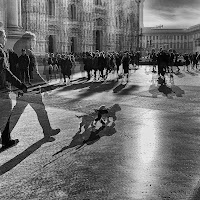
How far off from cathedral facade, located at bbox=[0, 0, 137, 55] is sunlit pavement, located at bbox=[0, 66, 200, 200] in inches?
1544

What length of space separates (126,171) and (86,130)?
266cm

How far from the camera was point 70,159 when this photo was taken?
17.9 feet

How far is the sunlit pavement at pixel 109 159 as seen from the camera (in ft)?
13.8

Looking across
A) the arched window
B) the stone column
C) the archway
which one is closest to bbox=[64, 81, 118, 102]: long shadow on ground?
the stone column

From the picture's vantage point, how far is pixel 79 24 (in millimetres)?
55875

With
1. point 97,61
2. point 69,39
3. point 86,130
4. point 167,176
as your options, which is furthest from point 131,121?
point 69,39

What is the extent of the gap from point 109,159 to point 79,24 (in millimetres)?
51884

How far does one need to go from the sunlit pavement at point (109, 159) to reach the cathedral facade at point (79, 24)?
39211 millimetres

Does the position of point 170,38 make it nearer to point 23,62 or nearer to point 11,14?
point 11,14

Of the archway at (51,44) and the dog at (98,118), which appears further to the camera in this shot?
the archway at (51,44)

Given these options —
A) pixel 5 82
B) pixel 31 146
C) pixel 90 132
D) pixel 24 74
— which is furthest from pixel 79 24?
pixel 31 146

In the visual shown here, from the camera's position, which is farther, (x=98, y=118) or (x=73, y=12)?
(x=73, y=12)

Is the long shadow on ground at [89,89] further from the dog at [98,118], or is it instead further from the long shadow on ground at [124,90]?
the dog at [98,118]

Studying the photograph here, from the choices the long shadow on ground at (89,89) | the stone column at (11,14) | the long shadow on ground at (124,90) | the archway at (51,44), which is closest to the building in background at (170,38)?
the archway at (51,44)
